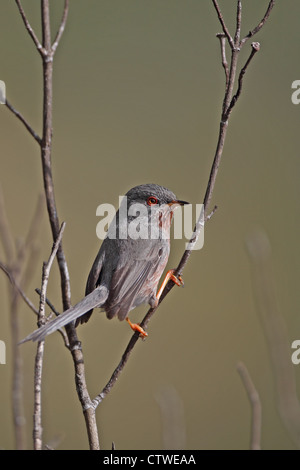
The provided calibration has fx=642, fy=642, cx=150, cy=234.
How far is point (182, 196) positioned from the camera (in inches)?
252

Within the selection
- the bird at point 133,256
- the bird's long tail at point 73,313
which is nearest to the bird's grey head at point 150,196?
the bird at point 133,256

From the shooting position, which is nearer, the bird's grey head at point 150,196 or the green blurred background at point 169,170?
the bird's grey head at point 150,196

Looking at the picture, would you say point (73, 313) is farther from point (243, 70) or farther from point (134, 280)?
point (243, 70)

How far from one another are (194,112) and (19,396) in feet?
21.9

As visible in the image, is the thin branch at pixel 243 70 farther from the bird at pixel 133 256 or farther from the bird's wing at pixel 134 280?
the bird's wing at pixel 134 280

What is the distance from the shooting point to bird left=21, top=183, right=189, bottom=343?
8.71 ft

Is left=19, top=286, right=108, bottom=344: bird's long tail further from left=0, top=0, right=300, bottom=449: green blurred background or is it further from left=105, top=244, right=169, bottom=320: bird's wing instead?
left=0, top=0, right=300, bottom=449: green blurred background

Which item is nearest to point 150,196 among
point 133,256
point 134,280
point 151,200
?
point 151,200

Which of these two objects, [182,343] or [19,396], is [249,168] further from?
[19,396]

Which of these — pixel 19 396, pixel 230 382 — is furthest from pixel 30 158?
pixel 19 396

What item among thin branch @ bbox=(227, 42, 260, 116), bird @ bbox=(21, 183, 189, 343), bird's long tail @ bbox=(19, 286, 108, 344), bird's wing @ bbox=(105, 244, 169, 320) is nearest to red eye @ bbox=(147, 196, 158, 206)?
bird @ bbox=(21, 183, 189, 343)

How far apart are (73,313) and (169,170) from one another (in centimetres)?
513

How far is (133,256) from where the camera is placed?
9.17 feet

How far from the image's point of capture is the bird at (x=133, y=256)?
2.65 metres
